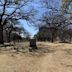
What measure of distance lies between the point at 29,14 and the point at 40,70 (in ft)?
81.7

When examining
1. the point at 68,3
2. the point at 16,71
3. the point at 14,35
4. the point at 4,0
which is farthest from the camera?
the point at 14,35

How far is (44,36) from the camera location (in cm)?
9262

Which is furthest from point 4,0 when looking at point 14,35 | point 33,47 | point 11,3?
point 14,35

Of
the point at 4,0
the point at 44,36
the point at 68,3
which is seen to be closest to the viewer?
the point at 68,3

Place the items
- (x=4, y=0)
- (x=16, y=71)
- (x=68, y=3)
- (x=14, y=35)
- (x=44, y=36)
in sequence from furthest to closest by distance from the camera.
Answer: (x=44, y=36), (x=14, y=35), (x=4, y=0), (x=68, y=3), (x=16, y=71)

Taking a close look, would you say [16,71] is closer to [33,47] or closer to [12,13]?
[33,47]

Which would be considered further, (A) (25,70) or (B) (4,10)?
(B) (4,10)

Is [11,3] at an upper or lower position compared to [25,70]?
upper

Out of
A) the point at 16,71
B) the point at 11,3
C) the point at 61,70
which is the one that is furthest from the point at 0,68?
the point at 11,3

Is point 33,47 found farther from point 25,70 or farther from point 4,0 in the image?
point 25,70

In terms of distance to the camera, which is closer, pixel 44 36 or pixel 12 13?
pixel 12 13

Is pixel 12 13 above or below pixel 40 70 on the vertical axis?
above

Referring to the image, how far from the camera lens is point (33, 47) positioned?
93.6 feet

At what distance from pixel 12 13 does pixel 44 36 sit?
54150 mm
